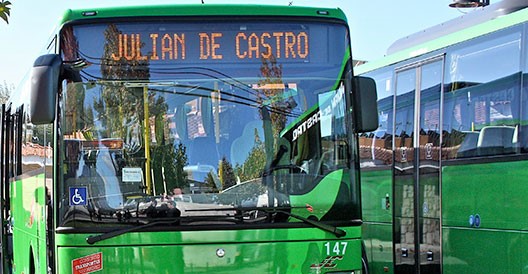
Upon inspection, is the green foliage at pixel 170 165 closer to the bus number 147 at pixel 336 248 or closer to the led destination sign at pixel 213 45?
the led destination sign at pixel 213 45

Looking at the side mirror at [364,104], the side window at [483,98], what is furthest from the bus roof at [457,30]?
the side mirror at [364,104]

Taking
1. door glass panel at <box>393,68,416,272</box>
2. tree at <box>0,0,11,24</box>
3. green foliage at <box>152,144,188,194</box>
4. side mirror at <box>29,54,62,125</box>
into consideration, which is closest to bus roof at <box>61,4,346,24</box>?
side mirror at <box>29,54,62,125</box>

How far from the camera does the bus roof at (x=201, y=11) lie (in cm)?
771

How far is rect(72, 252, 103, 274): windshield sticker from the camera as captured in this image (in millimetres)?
7395

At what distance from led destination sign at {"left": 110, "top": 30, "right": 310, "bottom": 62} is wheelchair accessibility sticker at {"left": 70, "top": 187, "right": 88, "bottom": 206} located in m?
1.09

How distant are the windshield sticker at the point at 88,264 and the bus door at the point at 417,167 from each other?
4.18m

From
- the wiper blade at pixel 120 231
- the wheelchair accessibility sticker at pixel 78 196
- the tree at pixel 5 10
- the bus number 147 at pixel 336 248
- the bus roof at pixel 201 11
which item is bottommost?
the bus number 147 at pixel 336 248

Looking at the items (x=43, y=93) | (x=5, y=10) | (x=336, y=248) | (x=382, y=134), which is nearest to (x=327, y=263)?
(x=336, y=248)

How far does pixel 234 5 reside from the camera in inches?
312

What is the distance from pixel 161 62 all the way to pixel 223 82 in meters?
0.52

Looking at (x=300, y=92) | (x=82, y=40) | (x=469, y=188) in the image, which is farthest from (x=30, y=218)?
A: (x=469, y=188)

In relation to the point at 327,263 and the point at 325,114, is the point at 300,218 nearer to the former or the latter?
the point at 327,263

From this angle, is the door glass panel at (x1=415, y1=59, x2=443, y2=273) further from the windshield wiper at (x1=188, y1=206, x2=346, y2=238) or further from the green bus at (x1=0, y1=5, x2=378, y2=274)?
the windshield wiper at (x1=188, y1=206, x2=346, y2=238)

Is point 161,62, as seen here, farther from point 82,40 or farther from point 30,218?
point 30,218
